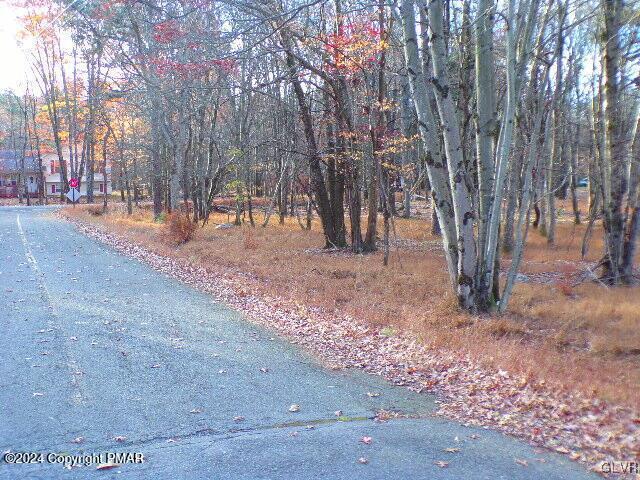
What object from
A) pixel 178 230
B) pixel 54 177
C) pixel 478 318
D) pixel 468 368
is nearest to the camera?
pixel 468 368

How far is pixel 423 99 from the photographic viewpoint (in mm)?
9453

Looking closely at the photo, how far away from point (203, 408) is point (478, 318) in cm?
478

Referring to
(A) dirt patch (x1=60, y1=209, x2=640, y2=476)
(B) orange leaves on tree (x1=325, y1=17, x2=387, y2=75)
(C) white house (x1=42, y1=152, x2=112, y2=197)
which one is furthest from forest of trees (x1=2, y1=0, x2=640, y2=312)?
(C) white house (x1=42, y1=152, x2=112, y2=197)

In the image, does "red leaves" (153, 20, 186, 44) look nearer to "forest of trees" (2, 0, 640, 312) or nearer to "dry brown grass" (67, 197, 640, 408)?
"forest of trees" (2, 0, 640, 312)

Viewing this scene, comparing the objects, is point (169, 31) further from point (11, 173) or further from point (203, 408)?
point (11, 173)

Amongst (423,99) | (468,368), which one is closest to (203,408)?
(468,368)

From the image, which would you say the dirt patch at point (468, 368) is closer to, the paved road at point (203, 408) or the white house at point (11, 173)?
the paved road at point (203, 408)

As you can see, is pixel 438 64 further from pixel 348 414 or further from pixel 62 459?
pixel 62 459

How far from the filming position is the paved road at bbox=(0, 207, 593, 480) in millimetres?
4379

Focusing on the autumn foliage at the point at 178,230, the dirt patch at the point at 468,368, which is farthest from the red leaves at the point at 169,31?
the dirt patch at the point at 468,368

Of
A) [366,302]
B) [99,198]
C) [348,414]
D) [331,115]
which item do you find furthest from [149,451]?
[99,198]

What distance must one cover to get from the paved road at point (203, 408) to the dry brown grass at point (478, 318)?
1.58 metres

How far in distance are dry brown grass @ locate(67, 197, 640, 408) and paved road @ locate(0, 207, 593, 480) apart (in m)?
1.58

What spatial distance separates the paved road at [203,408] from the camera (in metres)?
4.38
